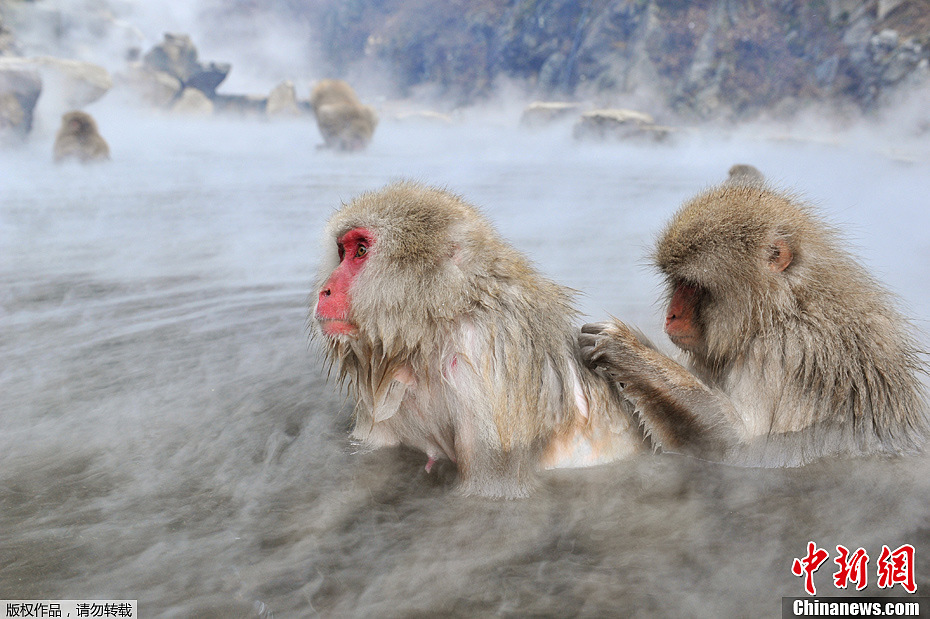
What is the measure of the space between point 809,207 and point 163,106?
1107 inches

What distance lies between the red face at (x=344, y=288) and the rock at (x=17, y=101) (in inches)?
552

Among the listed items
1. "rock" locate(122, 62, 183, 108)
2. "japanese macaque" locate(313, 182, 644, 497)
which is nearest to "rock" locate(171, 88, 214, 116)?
"rock" locate(122, 62, 183, 108)

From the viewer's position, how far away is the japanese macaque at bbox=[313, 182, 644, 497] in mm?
2244

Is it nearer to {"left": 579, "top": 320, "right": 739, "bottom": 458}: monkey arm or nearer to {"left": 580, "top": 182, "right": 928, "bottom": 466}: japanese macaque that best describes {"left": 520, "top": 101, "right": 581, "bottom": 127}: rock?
{"left": 580, "top": 182, "right": 928, "bottom": 466}: japanese macaque

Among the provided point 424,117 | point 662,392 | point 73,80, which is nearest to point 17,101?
point 73,80

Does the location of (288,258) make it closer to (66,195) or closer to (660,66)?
(66,195)

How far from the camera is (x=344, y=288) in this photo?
89.1 inches

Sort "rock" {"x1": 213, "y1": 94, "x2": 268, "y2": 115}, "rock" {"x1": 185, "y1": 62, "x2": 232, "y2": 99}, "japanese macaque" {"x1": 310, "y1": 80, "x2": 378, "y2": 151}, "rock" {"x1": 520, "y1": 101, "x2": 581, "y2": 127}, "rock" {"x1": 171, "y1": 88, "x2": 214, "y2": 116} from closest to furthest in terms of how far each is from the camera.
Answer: "japanese macaque" {"x1": 310, "y1": 80, "x2": 378, "y2": 151} → "rock" {"x1": 520, "y1": 101, "x2": 581, "y2": 127} → "rock" {"x1": 171, "y1": 88, "x2": 214, "y2": 116} → "rock" {"x1": 213, "y1": 94, "x2": 268, "y2": 115} → "rock" {"x1": 185, "y1": 62, "x2": 232, "y2": 99}

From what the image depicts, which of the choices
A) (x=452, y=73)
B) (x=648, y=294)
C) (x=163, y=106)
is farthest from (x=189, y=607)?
(x=163, y=106)

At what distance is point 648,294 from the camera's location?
4891 mm

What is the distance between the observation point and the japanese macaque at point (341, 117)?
1453cm

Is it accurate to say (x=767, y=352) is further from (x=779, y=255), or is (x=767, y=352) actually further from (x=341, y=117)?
(x=341, y=117)

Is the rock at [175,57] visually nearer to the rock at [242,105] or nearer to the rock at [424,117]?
the rock at [242,105]

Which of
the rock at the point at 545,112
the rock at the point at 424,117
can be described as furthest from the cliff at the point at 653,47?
the rock at the point at 424,117
